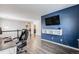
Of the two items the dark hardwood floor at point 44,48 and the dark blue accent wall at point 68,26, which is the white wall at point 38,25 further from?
the dark hardwood floor at point 44,48

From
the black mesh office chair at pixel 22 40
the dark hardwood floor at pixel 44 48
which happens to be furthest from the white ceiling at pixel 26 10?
the dark hardwood floor at pixel 44 48

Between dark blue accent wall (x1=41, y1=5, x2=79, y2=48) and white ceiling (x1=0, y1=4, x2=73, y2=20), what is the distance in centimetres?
17

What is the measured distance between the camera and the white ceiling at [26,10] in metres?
1.75

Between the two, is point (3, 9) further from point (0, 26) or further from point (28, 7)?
point (28, 7)

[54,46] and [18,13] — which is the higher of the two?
[18,13]

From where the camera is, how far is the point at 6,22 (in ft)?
5.88

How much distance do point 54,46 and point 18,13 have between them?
1070 mm

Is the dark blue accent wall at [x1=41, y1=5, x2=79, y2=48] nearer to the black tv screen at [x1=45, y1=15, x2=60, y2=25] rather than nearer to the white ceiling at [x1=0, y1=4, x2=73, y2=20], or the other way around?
the black tv screen at [x1=45, y1=15, x2=60, y2=25]

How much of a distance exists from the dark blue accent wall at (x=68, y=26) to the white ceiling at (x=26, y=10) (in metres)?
0.17

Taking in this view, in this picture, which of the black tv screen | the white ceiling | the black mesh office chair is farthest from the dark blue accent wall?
the black mesh office chair

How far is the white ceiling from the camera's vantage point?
5.75ft

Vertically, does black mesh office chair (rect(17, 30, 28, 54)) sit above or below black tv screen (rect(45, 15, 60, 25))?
below

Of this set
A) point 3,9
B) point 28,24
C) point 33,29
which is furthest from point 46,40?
point 3,9
